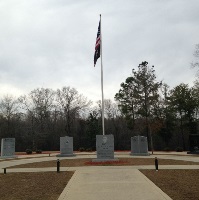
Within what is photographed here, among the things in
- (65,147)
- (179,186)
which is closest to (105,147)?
(65,147)

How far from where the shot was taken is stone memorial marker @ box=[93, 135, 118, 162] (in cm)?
2398

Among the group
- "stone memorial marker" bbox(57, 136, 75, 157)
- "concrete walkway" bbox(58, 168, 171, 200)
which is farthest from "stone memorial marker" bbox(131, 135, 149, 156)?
"concrete walkway" bbox(58, 168, 171, 200)

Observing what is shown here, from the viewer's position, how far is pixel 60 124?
6488 centimetres

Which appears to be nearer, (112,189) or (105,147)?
(112,189)

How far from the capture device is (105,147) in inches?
950

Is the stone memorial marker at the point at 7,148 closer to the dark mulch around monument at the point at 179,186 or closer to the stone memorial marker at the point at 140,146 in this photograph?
the stone memorial marker at the point at 140,146

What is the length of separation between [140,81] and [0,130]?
32001 millimetres

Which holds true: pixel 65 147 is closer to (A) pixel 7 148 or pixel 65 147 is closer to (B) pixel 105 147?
(A) pixel 7 148

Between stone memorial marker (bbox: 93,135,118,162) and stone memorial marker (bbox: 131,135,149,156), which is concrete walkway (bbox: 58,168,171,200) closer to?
stone memorial marker (bbox: 93,135,118,162)

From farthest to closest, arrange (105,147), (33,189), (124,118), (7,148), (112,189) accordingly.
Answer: (124,118) → (7,148) → (105,147) → (33,189) → (112,189)

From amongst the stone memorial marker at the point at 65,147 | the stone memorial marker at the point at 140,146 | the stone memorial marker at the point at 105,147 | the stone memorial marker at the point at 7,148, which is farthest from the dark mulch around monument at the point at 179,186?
the stone memorial marker at the point at 7,148

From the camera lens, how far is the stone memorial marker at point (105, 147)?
78.7 ft

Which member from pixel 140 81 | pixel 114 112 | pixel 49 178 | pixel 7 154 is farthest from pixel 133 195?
pixel 114 112

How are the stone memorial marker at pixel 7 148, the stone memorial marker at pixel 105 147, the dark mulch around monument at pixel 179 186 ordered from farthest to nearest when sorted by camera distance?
the stone memorial marker at pixel 7 148 → the stone memorial marker at pixel 105 147 → the dark mulch around monument at pixel 179 186
